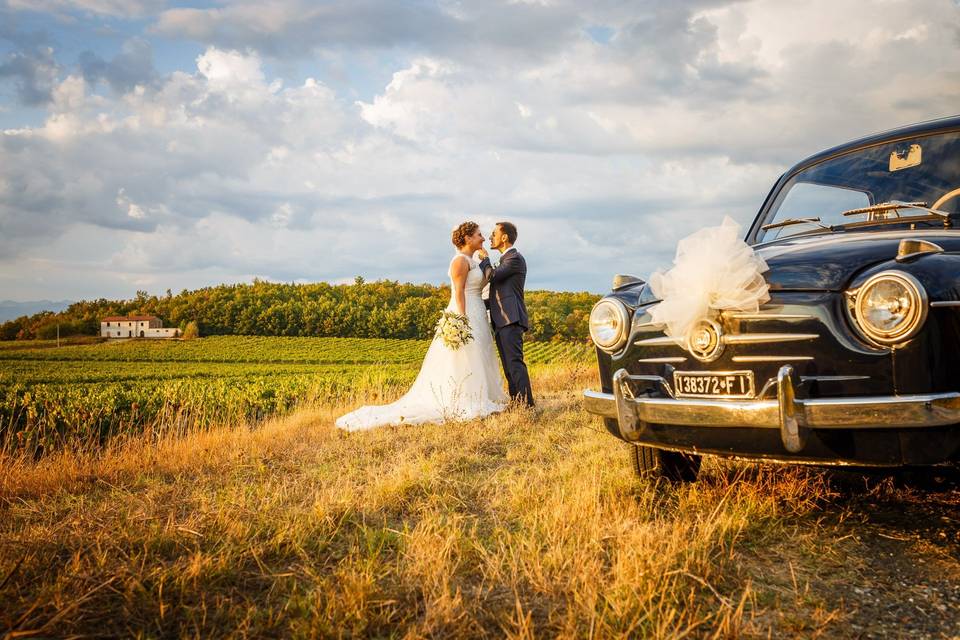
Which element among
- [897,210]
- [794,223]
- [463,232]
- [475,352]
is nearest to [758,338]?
[897,210]

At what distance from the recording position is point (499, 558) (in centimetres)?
263

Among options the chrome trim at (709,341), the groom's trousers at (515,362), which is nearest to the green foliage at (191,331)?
the groom's trousers at (515,362)

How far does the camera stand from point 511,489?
368cm

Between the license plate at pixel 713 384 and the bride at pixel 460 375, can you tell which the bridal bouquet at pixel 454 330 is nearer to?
the bride at pixel 460 375

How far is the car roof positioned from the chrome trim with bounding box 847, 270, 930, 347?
1.92 meters

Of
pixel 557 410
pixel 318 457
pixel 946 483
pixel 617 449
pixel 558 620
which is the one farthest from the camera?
pixel 557 410

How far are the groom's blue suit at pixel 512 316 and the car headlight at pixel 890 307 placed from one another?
4873 millimetres

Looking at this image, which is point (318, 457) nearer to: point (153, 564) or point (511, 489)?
point (511, 489)

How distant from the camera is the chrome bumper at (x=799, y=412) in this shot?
2.31 meters

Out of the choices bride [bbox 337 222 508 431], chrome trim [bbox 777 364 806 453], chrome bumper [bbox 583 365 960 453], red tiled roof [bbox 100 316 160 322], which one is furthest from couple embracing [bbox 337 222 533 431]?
red tiled roof [bbox 100 316 160 322]

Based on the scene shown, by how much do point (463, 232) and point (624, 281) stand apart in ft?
14.0

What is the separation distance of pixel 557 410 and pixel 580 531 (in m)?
4.39

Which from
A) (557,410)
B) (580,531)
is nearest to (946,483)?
(580,531)

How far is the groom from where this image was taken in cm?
725
